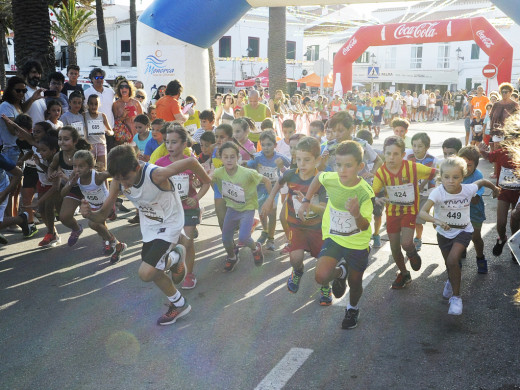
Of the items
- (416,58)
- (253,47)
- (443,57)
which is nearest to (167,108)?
(253,47)

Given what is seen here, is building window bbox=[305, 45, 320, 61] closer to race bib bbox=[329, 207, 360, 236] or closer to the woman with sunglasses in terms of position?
the woman with sunglasses

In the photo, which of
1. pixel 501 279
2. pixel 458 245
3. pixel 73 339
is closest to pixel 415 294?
pixel 458 245

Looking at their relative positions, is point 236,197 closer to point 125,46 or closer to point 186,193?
point 186,193

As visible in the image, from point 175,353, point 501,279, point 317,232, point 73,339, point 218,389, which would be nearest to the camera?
point 218,389

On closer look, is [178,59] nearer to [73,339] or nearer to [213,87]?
[213,87]

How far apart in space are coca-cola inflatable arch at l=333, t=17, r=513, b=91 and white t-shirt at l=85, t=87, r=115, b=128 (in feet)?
54.1

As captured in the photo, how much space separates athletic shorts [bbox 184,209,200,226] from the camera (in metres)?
5.52

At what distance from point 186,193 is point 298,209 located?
4.20ft

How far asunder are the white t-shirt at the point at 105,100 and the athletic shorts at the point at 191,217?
4752 millimetres

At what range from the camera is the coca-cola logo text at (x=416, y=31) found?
73.9 ft

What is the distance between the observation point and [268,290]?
5.32 metres

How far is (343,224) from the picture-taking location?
4.41 meters

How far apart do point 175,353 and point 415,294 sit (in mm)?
2464

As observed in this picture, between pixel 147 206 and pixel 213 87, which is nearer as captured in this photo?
pixel 147 206
